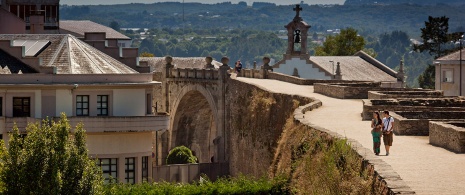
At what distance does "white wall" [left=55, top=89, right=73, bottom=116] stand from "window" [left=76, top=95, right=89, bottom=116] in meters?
0.45

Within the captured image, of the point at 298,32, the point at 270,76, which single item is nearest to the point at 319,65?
the point at 298,32

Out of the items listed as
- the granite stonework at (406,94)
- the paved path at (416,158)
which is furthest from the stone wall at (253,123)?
the paved path at (416,158)

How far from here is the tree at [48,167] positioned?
44250mm

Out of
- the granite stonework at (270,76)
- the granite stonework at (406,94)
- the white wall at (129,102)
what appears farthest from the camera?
the granite stonework at (270,76)

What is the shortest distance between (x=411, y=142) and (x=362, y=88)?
83.0 ft

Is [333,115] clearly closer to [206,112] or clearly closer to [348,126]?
[348,126]

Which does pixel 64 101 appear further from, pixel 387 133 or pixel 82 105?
pixel 387 133

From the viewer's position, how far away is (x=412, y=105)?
155ft

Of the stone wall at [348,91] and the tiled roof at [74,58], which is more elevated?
the tiled roof at [74,58]

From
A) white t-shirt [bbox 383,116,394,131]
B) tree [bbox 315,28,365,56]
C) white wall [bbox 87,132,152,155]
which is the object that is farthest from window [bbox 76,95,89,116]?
tree [bbox 315,28,365,56]

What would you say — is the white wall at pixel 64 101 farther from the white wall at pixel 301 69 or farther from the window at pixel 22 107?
the white wall at pixel 301 69

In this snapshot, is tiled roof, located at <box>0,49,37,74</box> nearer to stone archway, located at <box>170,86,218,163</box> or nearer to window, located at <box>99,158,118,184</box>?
window, located at <box>99,158,118,184</box>

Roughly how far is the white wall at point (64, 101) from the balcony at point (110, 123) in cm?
105

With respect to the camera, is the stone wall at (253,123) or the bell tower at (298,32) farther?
the bell tower at (298,32)
